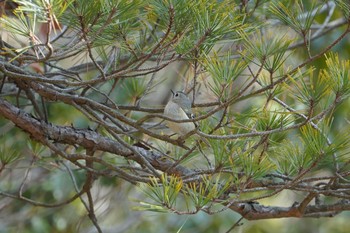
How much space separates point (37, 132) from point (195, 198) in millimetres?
564

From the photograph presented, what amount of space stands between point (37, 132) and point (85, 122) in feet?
2.55

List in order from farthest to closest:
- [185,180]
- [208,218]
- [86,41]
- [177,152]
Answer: [208,218]
[177,152]
[185,180]
[86,41]

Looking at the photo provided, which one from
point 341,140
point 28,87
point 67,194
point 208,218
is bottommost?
point 208,218

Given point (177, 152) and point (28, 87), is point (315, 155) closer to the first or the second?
point (177, 152)

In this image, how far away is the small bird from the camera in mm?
1637

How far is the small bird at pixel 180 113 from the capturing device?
164 cm

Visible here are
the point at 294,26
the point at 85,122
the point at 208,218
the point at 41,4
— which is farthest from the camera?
the point at 208,218

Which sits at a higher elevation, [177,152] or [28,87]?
[28,87]

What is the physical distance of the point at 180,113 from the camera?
5.47 ft

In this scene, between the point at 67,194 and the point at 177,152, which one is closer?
the point at 177,152

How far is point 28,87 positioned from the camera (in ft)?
5.70

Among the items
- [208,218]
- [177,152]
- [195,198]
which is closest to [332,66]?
[195,198]

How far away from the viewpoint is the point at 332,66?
1343 mm

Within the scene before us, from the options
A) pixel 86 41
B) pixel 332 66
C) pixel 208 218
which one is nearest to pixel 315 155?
pixel 332 66
